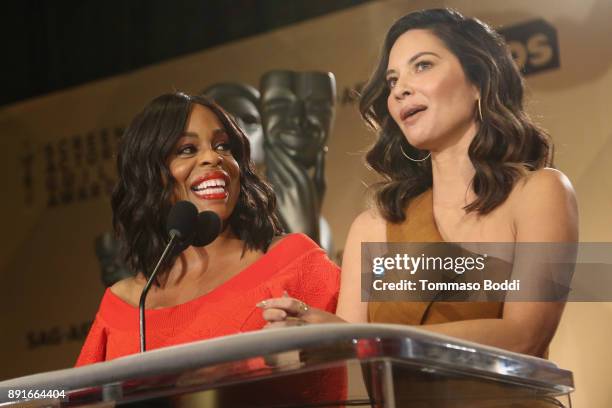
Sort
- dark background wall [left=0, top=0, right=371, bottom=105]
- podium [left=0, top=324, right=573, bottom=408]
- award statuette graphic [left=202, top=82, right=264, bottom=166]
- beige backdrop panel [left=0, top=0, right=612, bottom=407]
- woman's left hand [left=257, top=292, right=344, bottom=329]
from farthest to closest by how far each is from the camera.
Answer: dark background wall [left=0, top=0, right=371, bottom=105] < award statuette graphic [left=202, top=82, right=264, bottom=166] < beige backdrop panel [left=0, top=0, right=612, bottom=407] < woman's left hand [left=257, top=292, right=344, bottom=329] < podium [left=0, top=324, right=573, bottom=408]

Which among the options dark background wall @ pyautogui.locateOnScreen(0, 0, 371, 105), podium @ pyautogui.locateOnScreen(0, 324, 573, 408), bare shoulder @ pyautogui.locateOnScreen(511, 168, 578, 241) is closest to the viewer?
podium @ pyautogui.locateOnScreen(0, 324, 573, 408)

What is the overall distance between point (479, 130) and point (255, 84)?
1823mm

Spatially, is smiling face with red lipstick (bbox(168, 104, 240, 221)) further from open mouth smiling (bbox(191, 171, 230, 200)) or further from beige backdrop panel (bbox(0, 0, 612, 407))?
beige backdrop panel (bbox(0, 0, 612, 407))

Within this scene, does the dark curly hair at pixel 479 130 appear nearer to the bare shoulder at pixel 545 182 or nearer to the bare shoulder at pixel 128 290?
the bare shoulder at pixel 545 182

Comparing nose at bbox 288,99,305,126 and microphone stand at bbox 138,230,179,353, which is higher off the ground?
nose at bbox 288,99,305,126

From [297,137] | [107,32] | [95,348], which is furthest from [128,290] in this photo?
[107,32]

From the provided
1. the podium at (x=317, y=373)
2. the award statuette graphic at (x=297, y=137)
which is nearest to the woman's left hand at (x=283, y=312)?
the podium at (x=317, y=373)

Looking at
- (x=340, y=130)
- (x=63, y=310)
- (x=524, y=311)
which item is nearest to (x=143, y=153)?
(x=524, y=311)

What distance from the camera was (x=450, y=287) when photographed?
5.10 ft

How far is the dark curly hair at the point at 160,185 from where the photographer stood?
1975 mm

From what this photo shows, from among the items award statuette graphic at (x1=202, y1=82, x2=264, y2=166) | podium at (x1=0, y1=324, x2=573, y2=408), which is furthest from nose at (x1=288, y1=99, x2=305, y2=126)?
podium at (x1=0, y1=324, x2=573, y2=408)

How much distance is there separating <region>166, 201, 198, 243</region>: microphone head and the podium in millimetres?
450

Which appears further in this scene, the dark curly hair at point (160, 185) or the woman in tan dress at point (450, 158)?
the dark curly hair at point (160, 185)

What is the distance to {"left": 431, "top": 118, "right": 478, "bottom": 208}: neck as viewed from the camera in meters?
1.65
